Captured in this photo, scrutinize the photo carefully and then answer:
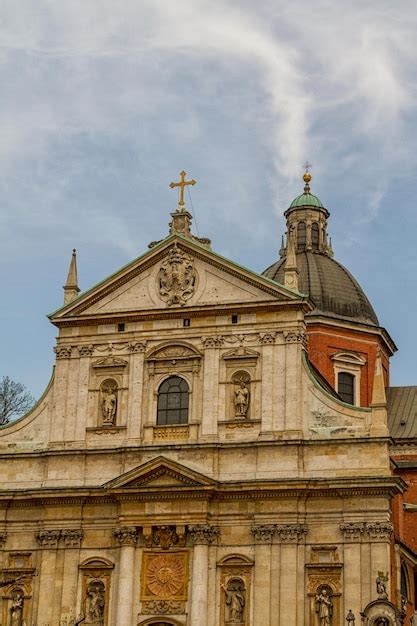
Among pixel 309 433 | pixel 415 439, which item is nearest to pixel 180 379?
pixel 309 433

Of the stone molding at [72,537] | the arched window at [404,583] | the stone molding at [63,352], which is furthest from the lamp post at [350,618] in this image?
the stone molding at [63,352]

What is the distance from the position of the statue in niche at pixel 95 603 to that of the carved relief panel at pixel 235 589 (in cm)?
390

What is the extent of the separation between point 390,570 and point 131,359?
11.1m

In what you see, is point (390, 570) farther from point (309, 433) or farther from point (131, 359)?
point (131, 359)

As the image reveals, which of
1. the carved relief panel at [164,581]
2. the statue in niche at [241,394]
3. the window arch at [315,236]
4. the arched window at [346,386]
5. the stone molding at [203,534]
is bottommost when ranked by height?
the carved relief panel at [164,581]

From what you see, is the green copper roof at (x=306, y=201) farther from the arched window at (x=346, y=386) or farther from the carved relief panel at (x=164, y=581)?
the carved relief panel at (x=164, y=581)

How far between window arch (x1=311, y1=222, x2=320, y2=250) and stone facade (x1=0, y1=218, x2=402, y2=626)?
1289cm

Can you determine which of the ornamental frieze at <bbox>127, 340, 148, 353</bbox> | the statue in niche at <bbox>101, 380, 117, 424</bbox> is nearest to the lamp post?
the statue in niche at <bbox>101, 380, 117, 424</bbox>

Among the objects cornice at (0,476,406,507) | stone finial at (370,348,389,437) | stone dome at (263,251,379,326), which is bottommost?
cornice at (0,476,406,507)

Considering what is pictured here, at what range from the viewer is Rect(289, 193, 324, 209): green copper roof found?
5472 cm

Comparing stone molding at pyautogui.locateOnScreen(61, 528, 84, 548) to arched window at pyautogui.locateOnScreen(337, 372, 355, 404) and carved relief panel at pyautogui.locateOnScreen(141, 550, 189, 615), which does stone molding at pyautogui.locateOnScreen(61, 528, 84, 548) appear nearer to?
carved relief panel at pyautogui.locateOnScreen(141, 550, 189, 615)

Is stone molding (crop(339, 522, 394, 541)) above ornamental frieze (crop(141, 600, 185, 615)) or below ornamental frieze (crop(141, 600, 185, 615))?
above

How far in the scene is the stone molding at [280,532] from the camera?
1463 inches

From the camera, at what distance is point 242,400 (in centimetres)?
3906
